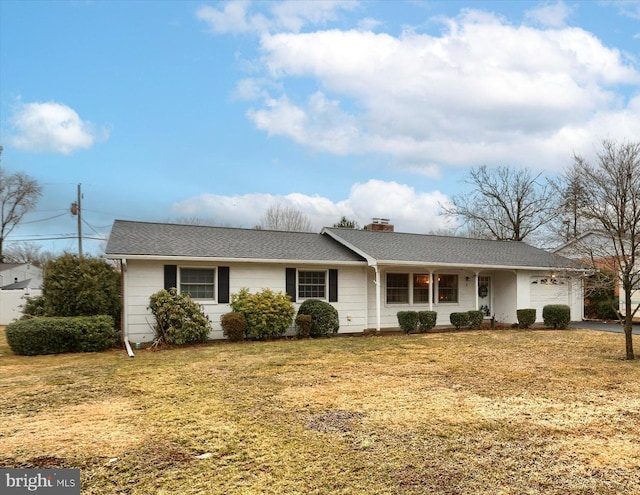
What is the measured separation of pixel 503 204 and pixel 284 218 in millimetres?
18038

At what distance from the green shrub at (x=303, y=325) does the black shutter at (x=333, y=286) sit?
1500 mm

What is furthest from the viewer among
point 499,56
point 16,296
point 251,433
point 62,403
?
point 16,296

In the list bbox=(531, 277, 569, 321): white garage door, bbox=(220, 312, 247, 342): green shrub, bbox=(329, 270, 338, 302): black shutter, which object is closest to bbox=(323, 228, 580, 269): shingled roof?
bbox=(531, 277, 569, 321): white garage door

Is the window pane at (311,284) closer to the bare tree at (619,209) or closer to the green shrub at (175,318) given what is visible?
the green shrub at (175,318)

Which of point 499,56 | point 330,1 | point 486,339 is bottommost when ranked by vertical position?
point 486,339

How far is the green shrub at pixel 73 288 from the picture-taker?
11.9 metres

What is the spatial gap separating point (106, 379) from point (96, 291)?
16.9 ft

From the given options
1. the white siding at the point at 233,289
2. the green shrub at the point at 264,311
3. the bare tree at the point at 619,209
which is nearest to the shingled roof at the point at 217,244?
the white siding at the point at 233,289

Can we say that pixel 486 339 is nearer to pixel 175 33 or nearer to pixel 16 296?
pixel 175 33

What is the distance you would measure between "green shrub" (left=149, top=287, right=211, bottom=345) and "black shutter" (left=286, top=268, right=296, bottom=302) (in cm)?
315

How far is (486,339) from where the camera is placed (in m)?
13.6

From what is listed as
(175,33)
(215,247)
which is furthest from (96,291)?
(175,33)

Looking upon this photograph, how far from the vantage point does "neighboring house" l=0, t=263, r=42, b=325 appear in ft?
70.4

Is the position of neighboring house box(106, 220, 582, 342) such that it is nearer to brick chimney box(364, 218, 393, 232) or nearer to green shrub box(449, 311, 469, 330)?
brick chimney box(364, 218, 393, 232)
